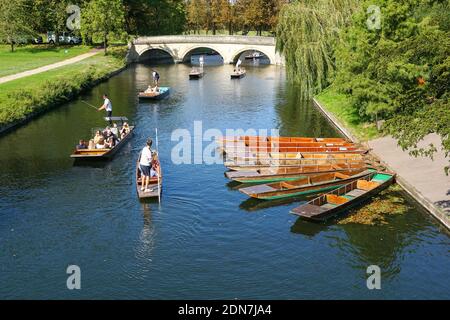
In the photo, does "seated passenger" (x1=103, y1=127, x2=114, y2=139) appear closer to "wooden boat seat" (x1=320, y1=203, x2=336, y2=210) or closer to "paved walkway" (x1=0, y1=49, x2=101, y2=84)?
"wooden boat seat" (x1=320, y1=203, x2=336, y2=210)

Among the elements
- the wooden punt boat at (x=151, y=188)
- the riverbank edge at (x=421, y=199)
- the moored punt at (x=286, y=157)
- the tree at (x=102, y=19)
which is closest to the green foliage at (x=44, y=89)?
the tree at (x=102, y=19)

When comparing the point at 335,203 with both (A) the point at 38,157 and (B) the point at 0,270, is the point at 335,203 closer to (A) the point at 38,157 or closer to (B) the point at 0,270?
(B) the point at 0,270

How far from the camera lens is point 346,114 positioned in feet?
136

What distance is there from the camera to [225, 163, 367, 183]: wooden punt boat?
27.2 meters

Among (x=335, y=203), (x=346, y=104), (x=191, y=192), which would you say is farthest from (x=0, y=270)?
(x=346, y=104)

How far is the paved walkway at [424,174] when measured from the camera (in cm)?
2353

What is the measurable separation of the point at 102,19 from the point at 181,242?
63.3 metres

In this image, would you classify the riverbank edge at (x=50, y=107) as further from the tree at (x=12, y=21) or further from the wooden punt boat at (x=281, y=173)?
the wooden punt boat at (x=281, y=173)

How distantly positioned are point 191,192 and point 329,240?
805 cm

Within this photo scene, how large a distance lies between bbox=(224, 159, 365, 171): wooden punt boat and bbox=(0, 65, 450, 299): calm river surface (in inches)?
48.5

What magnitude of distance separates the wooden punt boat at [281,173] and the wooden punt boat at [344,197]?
1.86 meters

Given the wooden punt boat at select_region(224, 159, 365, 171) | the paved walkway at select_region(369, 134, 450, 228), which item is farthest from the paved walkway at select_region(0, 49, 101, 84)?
the paved walkway at select_region(369, 134, 450, 228)
